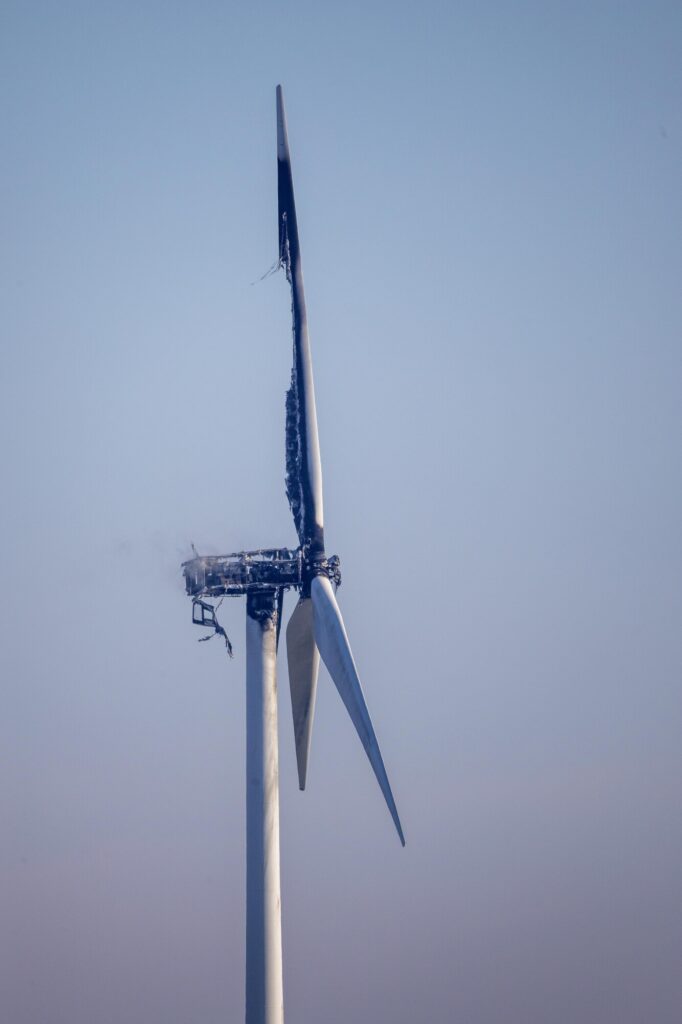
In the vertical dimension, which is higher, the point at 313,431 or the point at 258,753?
the point at 313,431

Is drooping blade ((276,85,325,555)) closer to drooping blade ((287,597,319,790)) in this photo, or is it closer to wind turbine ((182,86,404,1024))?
wind turbine ((182,86,404,1024))

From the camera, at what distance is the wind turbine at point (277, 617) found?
6303 centimetres

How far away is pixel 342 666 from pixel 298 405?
12.1 m

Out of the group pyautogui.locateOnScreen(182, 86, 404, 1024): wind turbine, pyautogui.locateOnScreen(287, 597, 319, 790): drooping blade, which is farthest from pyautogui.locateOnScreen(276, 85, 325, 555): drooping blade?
pyautogui.locateOnScreen(287, 597, 319, 790): drooping blade

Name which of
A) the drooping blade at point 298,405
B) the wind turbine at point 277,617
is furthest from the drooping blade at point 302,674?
the drooping blade at point 298,405

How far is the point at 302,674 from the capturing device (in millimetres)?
65562

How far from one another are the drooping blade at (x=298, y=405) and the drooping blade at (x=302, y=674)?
3271mm

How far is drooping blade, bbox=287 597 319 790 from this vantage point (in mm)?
64875

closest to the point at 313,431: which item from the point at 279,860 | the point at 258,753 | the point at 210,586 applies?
the point at 210,586

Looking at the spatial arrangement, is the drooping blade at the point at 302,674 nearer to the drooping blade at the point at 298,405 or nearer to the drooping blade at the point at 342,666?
the drooping blade at the point at 342,666

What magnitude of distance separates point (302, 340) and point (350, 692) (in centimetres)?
1655

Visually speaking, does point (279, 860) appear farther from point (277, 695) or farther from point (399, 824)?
point (399, 824)

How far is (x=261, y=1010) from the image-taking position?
6284cm

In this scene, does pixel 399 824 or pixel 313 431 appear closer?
pixel 399 824
